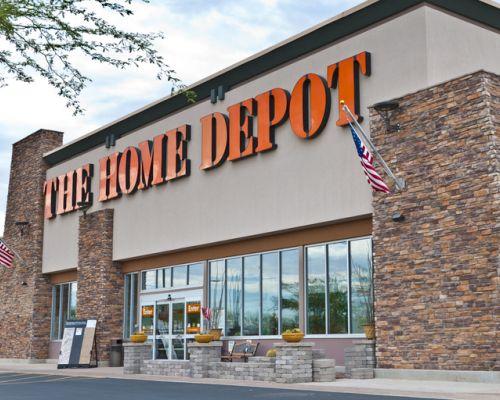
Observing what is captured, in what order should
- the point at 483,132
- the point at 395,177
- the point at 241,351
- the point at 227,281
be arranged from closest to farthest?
the point at 483,132, the point at 395,177, the point at 241,351, the point at 227,281

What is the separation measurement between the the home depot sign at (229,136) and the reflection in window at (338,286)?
369cm

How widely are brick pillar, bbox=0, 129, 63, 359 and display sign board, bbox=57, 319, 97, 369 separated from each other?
6385 millimetres

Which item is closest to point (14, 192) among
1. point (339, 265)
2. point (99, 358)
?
point (99, 358)

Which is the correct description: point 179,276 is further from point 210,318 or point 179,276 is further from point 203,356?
point 203,356

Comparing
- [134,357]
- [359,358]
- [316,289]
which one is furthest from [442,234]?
[134,357]

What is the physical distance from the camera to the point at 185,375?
24.0 meters

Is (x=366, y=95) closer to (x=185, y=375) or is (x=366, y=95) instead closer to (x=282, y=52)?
(x=282, y=52)

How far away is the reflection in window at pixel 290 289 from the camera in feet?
81.0

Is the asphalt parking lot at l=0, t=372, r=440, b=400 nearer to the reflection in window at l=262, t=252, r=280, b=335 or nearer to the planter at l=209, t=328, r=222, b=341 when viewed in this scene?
the planter at l=209, t=328, r=222, b=341

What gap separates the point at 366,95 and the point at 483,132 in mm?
4650

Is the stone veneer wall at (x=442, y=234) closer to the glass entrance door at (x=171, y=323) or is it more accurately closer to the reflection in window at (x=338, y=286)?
the reflection in window at (x=338, y=286)

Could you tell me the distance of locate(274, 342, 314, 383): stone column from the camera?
2003 cm

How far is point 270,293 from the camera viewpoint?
25.8m

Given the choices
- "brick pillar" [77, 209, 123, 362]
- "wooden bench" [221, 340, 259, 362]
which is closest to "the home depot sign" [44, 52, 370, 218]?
"brick pillar" [77, 209, 123, 362]
